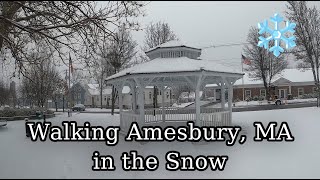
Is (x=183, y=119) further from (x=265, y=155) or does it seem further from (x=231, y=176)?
(x=231, y=176)

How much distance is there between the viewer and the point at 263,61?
48.6 m

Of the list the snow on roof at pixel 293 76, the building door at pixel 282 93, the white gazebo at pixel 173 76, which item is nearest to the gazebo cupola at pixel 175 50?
the white gazebo at pixel 173 76

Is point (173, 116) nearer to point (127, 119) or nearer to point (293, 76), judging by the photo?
point (127, 119)

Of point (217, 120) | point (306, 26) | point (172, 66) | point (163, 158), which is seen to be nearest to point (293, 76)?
point (306, 26)

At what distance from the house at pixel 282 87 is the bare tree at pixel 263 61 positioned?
2.09m

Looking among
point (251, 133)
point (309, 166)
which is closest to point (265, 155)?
point (309, 166)

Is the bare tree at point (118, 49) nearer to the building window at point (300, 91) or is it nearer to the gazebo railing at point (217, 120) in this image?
the gazebo railing at point (217, 120)

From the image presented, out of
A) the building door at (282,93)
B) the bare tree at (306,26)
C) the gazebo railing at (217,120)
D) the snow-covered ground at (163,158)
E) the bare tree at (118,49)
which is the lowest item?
the snow-covered ground at (163,158)

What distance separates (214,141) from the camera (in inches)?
491

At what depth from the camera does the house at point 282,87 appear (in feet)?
166

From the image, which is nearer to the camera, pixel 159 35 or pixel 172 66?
pixel 172 66

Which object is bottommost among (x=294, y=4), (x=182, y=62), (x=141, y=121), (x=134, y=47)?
(x=141, y=121)

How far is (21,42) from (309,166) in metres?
10.4

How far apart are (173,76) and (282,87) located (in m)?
43.2
